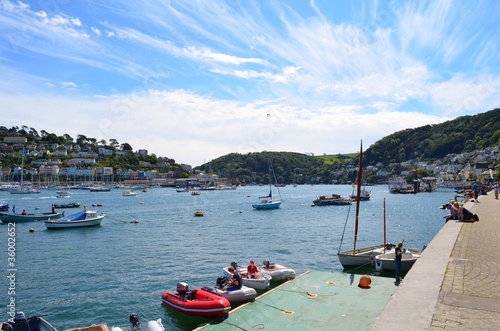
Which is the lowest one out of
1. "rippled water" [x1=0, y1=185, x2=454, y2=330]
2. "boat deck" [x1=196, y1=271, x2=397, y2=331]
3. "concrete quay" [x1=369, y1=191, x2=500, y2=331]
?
"rippled water" [x1=0, y1=185, x2=454, y2=330]

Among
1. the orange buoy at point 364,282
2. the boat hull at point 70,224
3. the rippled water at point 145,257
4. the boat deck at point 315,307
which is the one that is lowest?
the rippled water at point 145,257

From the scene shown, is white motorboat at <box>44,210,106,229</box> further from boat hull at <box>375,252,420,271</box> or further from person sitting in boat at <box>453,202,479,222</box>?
person sitting in boat at <box>453,202,479,222</box>

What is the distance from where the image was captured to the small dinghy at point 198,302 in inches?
633

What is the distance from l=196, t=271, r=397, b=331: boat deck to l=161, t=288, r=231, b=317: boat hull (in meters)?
0.97

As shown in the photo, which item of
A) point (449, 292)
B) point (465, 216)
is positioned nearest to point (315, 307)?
point (449, 292)

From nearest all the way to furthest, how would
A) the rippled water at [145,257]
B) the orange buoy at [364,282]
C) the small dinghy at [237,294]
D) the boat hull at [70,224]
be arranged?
the orange buoy at [364,282]
the small dinghy at [237,294]
the rippled water at [145,257]
the boat hull at [70,224]

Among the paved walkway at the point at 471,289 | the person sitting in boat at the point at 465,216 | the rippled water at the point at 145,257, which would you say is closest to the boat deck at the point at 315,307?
the paved walkway at the point at 471,289

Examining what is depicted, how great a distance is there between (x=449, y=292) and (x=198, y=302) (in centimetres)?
999

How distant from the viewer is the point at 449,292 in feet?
32.7

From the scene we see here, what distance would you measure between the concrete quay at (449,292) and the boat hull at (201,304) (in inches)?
297

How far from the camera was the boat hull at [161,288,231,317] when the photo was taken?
633 inches

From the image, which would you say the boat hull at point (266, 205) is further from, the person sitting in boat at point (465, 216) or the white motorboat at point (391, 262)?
the white motorboat at point (391, 262)

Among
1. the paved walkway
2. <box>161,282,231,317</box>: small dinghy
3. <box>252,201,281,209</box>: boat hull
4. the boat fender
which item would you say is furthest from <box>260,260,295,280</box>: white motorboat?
<box>252,201,281,209</box>: boat hull

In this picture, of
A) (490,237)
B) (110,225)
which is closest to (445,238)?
(490,237)
